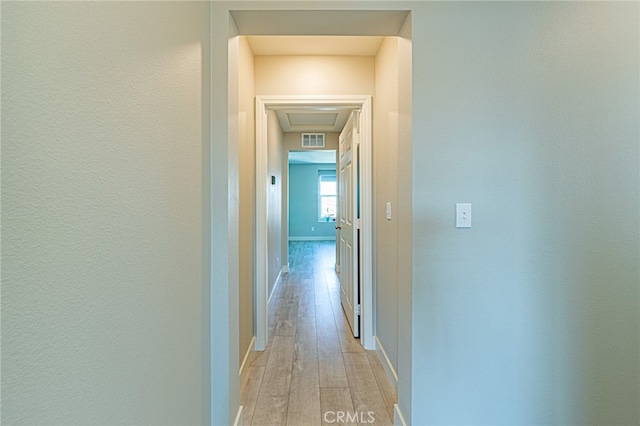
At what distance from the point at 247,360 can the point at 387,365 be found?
1.03 metres

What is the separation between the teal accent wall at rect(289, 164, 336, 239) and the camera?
10336 millimetres

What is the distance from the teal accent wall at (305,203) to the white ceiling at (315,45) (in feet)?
24.9

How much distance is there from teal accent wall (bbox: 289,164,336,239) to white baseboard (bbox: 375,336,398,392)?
7.90m

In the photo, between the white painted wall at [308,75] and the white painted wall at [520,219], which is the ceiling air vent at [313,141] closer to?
the white painted wall at [308,75]

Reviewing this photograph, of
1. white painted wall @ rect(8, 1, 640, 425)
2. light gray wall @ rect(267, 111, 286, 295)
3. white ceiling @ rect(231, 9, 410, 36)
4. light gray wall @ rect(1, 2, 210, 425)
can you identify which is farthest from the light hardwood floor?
white ceiling @ rect(231, 9, 410, 36)

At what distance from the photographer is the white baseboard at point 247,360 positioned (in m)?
2.14

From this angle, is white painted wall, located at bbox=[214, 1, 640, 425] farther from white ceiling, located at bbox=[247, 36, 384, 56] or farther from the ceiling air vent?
the ceiling air vent

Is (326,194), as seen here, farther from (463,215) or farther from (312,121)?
(463,215)

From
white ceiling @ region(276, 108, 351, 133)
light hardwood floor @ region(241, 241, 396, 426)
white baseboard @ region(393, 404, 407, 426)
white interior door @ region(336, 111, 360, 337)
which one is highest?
white ceiling @ region(276, 108, 351, 133)

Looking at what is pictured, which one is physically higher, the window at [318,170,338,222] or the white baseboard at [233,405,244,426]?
the window at [318,170,338,222]

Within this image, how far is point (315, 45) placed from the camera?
247 cm

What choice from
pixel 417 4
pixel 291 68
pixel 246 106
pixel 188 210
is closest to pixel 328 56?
pixel 291 68

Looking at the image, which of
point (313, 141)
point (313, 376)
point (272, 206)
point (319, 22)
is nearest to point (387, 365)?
point (313, 376)

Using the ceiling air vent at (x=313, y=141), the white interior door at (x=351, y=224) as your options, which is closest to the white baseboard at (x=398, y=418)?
the white interior door at (x=351, y=224)
